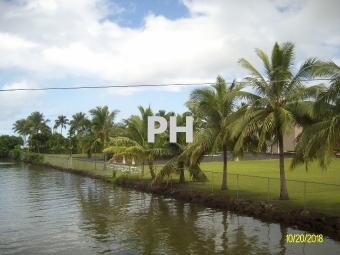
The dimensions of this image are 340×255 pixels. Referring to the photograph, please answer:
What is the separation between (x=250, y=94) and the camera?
19.4 metres

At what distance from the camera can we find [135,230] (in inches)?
639

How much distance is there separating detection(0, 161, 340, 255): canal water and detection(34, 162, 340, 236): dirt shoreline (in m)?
0.54

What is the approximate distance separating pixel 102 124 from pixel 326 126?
112ft

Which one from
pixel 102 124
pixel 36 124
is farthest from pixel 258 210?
pixel 36 124

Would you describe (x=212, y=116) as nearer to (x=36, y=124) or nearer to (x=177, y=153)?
(x=177, y=153)

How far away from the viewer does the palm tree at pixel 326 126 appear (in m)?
14.3

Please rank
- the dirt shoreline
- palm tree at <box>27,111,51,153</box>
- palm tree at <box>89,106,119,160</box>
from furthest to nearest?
palm tree at <box>27,111,51,153</box> < palm tree at <box>89,106,119,160</box> < the dirt shoreline

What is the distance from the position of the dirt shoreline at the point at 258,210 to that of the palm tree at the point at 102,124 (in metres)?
17.3

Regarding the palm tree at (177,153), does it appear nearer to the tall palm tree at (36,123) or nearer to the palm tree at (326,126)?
the palm tree at (326,126)

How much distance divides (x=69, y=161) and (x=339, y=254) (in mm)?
44008

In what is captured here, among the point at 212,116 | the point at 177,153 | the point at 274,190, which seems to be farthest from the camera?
the point at 177,153

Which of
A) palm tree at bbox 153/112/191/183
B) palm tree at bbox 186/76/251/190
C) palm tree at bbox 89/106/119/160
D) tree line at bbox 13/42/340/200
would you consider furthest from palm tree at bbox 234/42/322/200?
palm tree at bbox 89/106/119/160

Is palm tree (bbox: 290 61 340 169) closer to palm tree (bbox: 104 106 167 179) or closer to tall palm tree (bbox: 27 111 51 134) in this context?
palm tree (bbox: 104 106 167 179)
